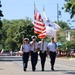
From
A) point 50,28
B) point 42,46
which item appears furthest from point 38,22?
point 42,46

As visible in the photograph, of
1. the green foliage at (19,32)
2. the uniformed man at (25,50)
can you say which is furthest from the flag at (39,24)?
the green foliage at (19,32)

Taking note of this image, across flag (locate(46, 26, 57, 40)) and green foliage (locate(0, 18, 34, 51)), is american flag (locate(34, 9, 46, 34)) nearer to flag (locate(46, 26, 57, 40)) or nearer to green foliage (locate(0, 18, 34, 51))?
flag (locate(46, 26, 57, 40))

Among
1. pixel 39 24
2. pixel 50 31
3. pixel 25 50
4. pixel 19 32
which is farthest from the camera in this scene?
pixel 19 32

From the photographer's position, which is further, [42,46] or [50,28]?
[50,28]

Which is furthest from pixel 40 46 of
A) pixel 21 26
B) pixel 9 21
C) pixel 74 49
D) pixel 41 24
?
pixel 9 21

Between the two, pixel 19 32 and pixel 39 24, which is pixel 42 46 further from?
pixel 19 32

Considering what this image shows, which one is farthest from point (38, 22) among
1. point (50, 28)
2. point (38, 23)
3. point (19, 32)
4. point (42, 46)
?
point (19, 32)

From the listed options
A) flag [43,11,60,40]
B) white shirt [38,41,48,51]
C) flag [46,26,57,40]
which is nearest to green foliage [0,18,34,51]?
flag [43,11,60,40]

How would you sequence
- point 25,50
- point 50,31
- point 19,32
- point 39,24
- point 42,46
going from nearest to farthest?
point 25,50 → point 42,46 → point 50,31 → point 39,24 → point 19,32

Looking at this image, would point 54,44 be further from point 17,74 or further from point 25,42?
point 17,74

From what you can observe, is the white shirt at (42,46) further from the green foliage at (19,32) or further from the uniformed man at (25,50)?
the green foliage at (19,32)

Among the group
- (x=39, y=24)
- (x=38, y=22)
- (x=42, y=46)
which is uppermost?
(x=38, y=22)

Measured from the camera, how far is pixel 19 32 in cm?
10369

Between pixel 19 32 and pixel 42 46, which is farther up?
pixel 19 32
